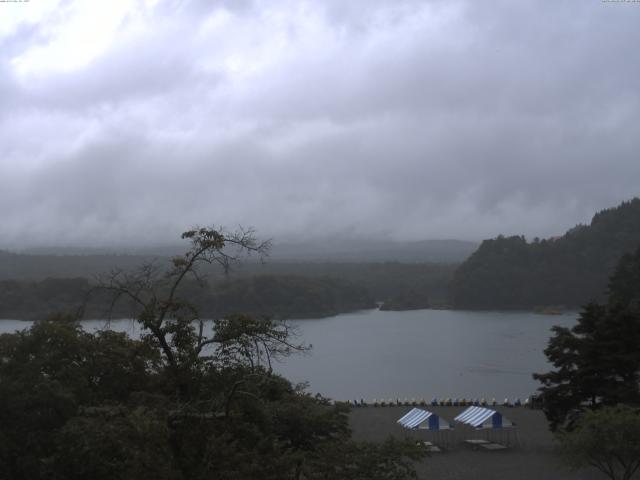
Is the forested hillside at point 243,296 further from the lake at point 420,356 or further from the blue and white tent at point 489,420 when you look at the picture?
the blue and white tent at point 489,420

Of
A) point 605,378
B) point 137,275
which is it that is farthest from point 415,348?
point 137,275

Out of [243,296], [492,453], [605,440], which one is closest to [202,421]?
[605,440]

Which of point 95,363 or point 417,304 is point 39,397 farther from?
point 417,304

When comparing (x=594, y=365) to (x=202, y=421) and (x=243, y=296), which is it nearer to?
(x=202, y=421)

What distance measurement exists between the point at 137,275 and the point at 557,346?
41.7 feet

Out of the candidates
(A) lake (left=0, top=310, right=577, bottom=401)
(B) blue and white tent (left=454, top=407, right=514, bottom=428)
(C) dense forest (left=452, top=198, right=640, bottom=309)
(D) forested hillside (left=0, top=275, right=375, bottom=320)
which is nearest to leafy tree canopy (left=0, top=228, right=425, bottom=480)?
(B) blue and white tent (left=454, top=407, right=514, bottom=428)

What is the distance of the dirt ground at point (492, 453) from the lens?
15.7m

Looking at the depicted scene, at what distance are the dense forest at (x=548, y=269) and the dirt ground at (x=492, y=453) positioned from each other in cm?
5296

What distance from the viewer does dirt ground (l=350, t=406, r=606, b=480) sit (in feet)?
51.4

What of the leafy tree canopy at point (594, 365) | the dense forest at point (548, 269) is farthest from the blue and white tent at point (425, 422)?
the dense forest at point (548, 269)

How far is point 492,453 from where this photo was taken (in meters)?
17.8

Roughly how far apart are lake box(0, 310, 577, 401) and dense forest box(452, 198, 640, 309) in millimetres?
5913

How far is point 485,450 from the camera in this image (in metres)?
18.2

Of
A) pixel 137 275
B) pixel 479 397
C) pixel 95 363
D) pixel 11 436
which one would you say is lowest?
pixel 479 397
